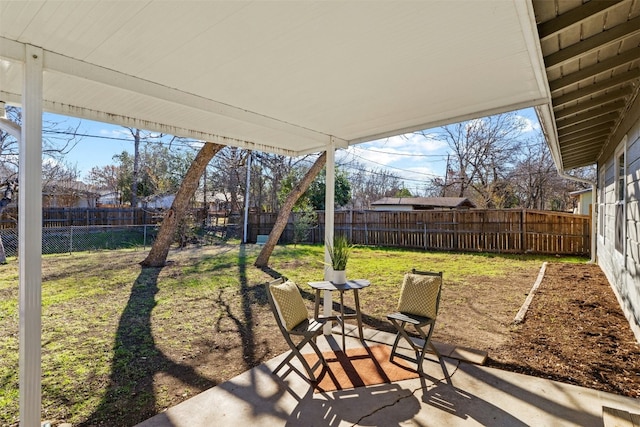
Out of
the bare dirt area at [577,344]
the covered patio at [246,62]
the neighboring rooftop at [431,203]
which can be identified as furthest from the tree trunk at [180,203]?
the neighboring rooftop at [431,203]

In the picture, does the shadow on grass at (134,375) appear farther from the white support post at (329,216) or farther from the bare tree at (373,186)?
the bare tree at (373,186)

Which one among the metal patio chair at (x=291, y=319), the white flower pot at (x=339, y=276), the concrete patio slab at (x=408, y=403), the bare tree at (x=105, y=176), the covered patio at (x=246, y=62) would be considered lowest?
the concrete patio slab at (x=408, y=403)

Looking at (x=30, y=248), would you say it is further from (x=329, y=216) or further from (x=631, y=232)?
(x=631, y=232)

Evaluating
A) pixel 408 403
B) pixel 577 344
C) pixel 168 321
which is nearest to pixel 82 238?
pixel 168 321

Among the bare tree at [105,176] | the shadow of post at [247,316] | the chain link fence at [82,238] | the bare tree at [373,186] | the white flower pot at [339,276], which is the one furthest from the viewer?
the bare tree at [373,186]

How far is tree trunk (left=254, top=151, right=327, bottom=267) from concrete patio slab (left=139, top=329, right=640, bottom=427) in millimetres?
5477

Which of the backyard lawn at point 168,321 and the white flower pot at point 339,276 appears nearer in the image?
the backyard lawn at point 168,321

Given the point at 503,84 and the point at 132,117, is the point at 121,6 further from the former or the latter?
the point at 503,84

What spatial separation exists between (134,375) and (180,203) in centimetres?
552

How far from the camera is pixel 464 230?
11695 mm

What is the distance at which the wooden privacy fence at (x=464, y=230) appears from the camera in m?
10.1

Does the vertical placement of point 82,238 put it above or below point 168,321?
above

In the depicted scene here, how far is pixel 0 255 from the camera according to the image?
849 centimetres

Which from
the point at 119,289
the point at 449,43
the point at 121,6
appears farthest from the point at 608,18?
the point at 119,289
